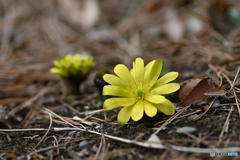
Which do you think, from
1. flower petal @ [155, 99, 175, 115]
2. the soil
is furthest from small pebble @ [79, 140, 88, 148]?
flower petal @ [155, 99, 175, 115]

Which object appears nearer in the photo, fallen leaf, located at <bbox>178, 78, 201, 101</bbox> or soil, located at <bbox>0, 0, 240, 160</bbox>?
soil, located at <bbox>0, 0, 240, 160</bbox>

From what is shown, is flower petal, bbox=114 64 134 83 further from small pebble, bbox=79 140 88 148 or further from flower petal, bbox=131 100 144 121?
small pebble, bbox=79 140 88 148

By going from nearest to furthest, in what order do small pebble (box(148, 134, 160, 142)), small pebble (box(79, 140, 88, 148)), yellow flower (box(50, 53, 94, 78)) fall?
small pebble (box(148, 134, 160, 142)) → small pebble (box(79, 140, 88, 148)) → yellow flower (box(50, 53, 94, 78))

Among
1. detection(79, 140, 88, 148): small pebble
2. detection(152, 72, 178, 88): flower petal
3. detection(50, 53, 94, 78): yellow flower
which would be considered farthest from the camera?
detection(50, 53, 94, 78): yellow flower

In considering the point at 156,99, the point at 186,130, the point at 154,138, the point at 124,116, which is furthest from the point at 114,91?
the point at 186,130

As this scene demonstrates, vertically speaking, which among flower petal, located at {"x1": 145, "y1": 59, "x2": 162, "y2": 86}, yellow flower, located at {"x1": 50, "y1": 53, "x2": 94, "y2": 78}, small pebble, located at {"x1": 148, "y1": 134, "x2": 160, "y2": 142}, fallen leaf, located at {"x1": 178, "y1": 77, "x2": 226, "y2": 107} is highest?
yellow flower, located at {"x1": 50, "y1": 53, "x2": 94, "y2": 78}

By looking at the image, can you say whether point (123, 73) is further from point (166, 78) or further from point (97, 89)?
point (97, 89)

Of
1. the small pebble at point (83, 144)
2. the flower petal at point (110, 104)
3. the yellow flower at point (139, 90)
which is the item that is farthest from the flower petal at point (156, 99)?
the small pebble at point (83, 144)
